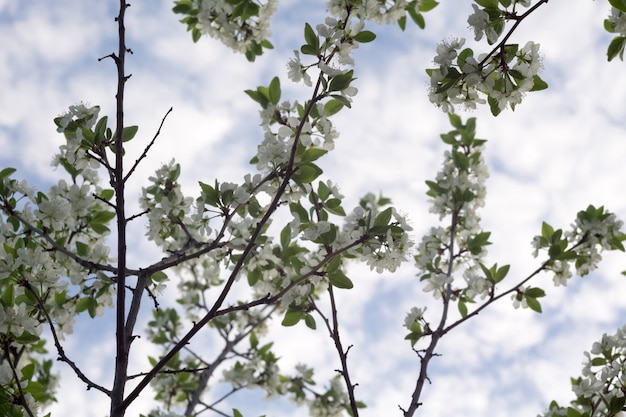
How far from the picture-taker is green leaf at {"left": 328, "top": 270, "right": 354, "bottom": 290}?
275 cm

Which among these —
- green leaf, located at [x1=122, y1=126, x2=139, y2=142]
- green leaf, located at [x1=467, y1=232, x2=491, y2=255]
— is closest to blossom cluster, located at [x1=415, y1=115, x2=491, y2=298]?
green leaf, located at [x1=467, y1=232, x2=491, y2=255]

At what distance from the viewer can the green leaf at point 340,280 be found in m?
2.75

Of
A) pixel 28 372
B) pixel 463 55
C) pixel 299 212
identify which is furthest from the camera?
pixel 299 212

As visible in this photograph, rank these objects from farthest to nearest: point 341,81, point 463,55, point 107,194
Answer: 1. point 107,194
2. point 341,81
3. point 463,55

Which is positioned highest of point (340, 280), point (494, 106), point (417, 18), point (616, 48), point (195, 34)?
point (195, 34)

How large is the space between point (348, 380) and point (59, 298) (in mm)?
1751

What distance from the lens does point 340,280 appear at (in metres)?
2.76

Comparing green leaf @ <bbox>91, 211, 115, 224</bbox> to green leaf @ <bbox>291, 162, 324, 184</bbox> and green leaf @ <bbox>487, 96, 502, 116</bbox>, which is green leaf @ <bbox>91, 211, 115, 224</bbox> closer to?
green leaf @ <bbox>291, 162, 324, 184</bbox>

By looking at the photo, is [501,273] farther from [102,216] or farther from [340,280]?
[102,216]

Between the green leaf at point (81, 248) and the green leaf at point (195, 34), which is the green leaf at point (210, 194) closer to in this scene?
the green leaf at point (81, 248)

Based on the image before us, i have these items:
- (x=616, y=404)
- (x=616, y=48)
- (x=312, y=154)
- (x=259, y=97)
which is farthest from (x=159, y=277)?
(x=616, y=48)

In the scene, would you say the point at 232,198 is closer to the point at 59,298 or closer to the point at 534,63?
the point at 59,298

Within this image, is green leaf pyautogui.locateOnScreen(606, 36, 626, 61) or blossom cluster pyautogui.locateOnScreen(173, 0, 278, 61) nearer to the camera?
green leaf pyautogui.locateOnScreen(606, 36, 626, 61)

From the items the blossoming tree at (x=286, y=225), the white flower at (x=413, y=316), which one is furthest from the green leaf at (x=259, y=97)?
the white flower at (x=413, y=316)
